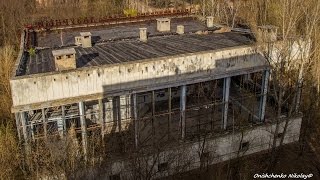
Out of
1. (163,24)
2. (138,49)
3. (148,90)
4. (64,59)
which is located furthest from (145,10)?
(64,59)

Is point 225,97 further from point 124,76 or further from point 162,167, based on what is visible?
point 124,76

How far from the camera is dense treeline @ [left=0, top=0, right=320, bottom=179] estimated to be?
693 inches

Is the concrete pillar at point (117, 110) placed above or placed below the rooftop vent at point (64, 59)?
below

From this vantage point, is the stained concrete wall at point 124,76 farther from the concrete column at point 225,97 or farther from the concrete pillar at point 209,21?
the concrete pillar at point 209,21

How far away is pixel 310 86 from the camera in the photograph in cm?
2912

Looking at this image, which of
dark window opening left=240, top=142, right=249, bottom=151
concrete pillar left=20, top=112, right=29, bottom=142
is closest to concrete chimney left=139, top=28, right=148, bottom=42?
dark window opening left=240, top=142, right=249, bottom=151

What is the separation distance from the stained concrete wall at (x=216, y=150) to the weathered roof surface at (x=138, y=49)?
5.59 meters

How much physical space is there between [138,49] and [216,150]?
7.96 metres

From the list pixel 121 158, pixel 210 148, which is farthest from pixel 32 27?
pixel 210 148

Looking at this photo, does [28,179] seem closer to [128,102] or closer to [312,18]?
[128,102]

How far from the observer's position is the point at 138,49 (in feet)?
74.3

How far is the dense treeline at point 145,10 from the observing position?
17609 mm

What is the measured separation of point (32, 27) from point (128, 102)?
424 inches

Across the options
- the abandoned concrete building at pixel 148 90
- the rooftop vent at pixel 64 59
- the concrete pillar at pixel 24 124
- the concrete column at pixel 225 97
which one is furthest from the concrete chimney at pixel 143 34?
the concrete pillar at pixel 24 124
